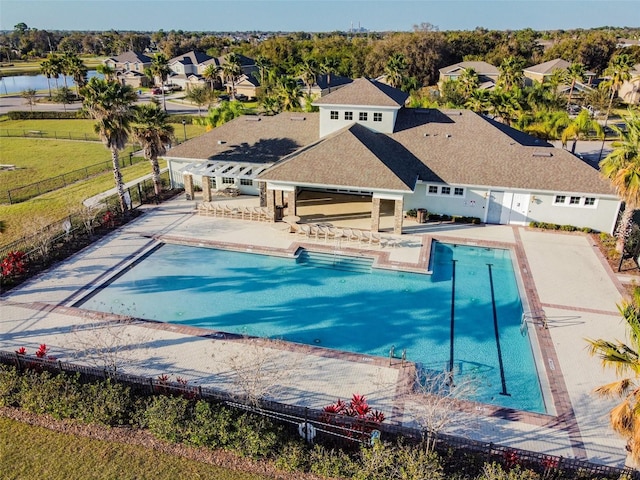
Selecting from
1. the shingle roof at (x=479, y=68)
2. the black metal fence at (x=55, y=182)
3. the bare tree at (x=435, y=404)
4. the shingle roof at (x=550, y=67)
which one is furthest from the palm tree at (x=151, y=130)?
the shingle roof at (x=550, y=67)

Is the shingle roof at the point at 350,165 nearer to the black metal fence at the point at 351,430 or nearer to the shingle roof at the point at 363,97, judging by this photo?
the shingle roof at the point at 363,97

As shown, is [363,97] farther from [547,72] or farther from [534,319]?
[547,72]

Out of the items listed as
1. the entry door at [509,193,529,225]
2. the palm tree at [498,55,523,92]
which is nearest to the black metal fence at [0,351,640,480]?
the entry door at [509,193,529,225]

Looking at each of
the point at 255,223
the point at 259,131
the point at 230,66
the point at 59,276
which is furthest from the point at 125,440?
the point at 230,66

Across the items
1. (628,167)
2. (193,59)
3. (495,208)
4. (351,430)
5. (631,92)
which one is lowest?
(351,430)

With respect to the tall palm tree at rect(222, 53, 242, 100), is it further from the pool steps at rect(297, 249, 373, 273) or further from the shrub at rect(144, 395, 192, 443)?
the shrub at rect(144, 395, 192, 443)

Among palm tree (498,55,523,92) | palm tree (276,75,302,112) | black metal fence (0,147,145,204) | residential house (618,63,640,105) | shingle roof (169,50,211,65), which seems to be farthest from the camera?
shingle roof (169,50,211,65)

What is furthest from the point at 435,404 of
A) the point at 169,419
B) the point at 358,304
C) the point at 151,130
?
the point at 151,130
